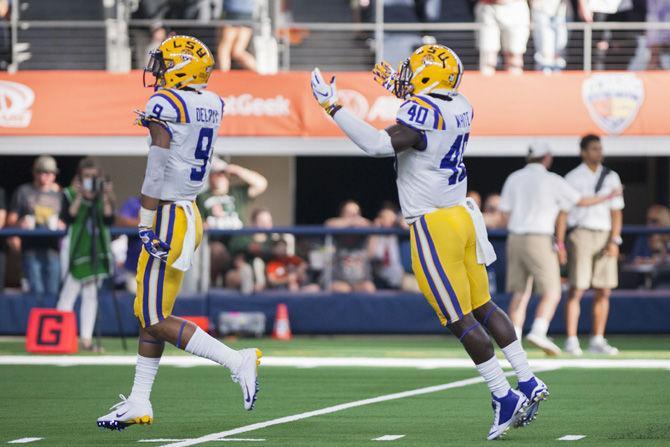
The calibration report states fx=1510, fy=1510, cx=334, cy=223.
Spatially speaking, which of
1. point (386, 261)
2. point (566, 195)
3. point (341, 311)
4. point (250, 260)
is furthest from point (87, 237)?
point (566, 195)

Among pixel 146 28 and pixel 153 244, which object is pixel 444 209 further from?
pixel 146 28

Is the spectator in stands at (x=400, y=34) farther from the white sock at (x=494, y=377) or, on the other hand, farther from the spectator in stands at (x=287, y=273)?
the white sock at (x=494, y=377)

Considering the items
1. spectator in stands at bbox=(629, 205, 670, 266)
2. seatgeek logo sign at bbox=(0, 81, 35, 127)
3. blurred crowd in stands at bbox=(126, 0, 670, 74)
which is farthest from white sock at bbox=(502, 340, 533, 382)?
seatgeek logo sign at bbox=(0, 81, 35, 127)

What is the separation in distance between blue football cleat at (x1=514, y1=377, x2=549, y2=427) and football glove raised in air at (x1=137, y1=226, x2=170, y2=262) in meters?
2.15

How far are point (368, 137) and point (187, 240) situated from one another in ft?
4.14

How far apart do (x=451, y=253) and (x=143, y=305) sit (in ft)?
5.78

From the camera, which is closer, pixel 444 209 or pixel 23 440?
pixel 23 440

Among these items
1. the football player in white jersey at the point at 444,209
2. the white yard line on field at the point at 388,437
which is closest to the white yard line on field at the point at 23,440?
the white yard line on field at the point at 388,437

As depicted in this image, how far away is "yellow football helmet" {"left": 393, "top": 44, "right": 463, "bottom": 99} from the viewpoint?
8.56m

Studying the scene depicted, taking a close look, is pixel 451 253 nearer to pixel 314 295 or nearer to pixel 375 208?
pixel 314 295

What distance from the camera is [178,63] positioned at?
8.78 metres

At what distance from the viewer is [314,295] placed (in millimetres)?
17359

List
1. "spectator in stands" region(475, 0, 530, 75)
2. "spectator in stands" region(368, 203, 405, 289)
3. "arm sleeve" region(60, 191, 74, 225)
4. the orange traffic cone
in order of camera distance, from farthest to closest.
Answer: "spectator in stands" region(475, 0, 530, 75)
"spectator in stands" region(368, 203, 405, 289)
the orange traffic cone
"arm sleeve" region(60, 191, 74, 225)

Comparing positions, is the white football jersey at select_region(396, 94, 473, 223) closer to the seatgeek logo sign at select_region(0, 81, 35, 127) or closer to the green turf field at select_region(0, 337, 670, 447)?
the green turf field at select_region(0, 337, 670, 447)
